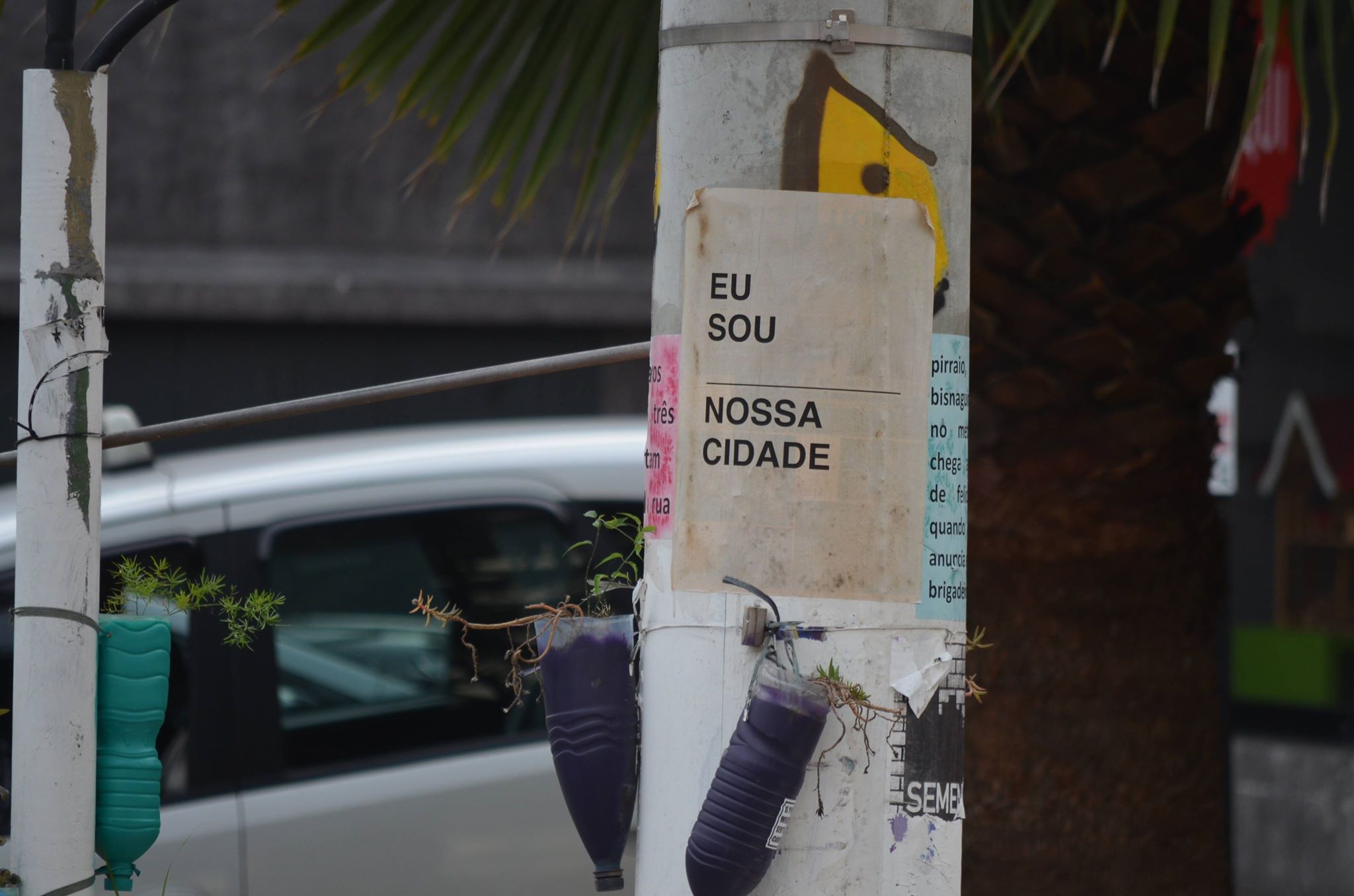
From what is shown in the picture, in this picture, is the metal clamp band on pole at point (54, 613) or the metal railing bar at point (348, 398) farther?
the metal railing bar at point (348, 398)

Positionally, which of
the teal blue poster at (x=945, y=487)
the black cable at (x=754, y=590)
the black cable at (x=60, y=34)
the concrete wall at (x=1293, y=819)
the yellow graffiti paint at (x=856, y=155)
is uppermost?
the black cable at (x=60, y=34)

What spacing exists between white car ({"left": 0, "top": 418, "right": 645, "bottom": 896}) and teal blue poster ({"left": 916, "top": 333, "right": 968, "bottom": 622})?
211cm

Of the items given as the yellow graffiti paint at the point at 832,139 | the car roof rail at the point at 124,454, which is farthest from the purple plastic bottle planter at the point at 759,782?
the car roof rail at the point at 124,454

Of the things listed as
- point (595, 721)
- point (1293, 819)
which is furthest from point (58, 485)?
point (1293, 819)

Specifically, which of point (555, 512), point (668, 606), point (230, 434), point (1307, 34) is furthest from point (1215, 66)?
point (230, 434)

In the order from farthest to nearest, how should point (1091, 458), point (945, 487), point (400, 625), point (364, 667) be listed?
point (400, 625) → point (364, 667) → point (1091, 458) → point (945, 487)

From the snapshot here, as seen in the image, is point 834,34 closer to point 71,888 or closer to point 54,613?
point 54,613

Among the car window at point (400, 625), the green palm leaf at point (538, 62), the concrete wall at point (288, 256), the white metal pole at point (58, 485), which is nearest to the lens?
the white metal pole at point (58, 485)

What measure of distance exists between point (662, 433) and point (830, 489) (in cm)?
18

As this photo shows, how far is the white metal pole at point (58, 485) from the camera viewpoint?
5.14ft

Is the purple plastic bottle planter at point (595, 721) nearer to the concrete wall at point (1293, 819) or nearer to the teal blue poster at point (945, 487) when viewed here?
the teal blue poster at point (945, 487)

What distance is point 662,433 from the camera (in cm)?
146

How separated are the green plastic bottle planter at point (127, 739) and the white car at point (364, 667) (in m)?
1.51

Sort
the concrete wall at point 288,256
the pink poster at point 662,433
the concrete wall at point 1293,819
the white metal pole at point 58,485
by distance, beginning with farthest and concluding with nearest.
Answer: the concrete wall at point 288,256, the concrete wall at point 1293,819, the white metal pole at point 58,485, the pink poster at point 662,433
